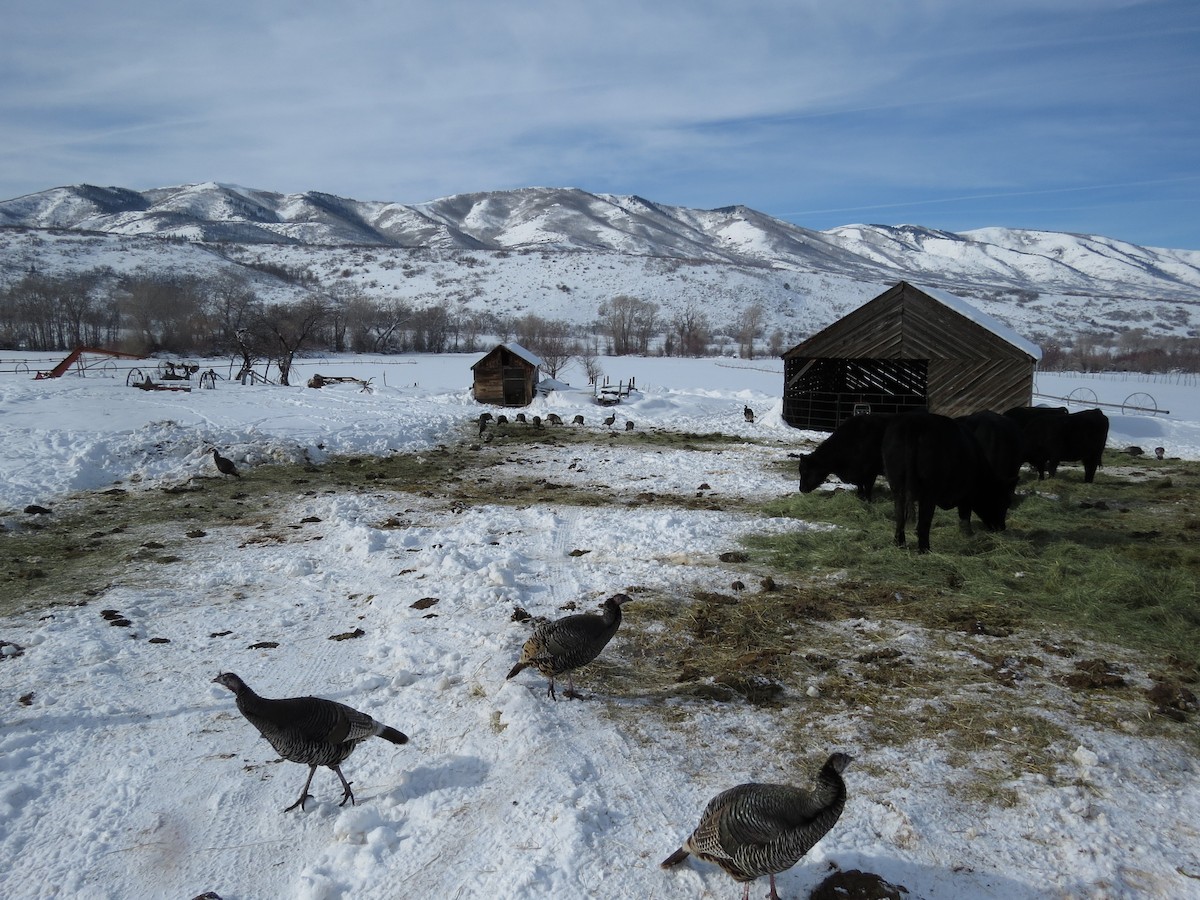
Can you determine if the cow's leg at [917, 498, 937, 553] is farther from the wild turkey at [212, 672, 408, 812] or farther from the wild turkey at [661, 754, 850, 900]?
the wild turkey at [212, 672, 408, 812]

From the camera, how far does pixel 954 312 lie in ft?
75.5

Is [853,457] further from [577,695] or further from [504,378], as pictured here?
[504,378]

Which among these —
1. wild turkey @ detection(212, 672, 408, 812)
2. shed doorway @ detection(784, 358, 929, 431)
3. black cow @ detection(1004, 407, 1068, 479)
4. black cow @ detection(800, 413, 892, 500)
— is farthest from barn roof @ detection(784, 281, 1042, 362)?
wild turkey @ detection(212, 672, 408, 812)

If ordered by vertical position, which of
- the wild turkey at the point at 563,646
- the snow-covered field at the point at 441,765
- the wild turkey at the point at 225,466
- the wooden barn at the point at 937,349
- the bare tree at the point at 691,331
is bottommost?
the snow-covered field at the point at 441,765

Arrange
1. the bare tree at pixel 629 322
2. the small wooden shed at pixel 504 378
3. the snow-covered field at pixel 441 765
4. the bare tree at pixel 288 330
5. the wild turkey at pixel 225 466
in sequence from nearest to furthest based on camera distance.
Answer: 1. the snow-covered field at pixel 441 765
2. the wild turkey at pixel 225 466
3. the small wooden shed at pixel 504 378
4. the bare tree at pixel 288 330
5. the bare tree at pixel 629 322

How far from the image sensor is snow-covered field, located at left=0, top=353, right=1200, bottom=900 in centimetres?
380

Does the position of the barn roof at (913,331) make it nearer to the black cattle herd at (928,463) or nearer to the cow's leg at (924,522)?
the black cattle herd at (928,463)

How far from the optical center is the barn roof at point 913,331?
2270cm

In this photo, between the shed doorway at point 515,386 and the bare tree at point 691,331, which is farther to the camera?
the bare tree at point 691,331

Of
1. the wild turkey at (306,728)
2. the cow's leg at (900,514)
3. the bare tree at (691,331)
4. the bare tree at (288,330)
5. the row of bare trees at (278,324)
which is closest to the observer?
the wild turkey at (306,728)

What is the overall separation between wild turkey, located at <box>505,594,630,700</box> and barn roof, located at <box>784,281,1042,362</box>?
19995 millimetres

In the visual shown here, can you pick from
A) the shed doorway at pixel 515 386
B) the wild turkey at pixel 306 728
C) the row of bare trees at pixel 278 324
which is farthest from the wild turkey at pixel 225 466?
the row of bare trees at pixel 278 324

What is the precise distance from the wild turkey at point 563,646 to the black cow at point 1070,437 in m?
13.3

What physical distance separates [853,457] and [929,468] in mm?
2846
